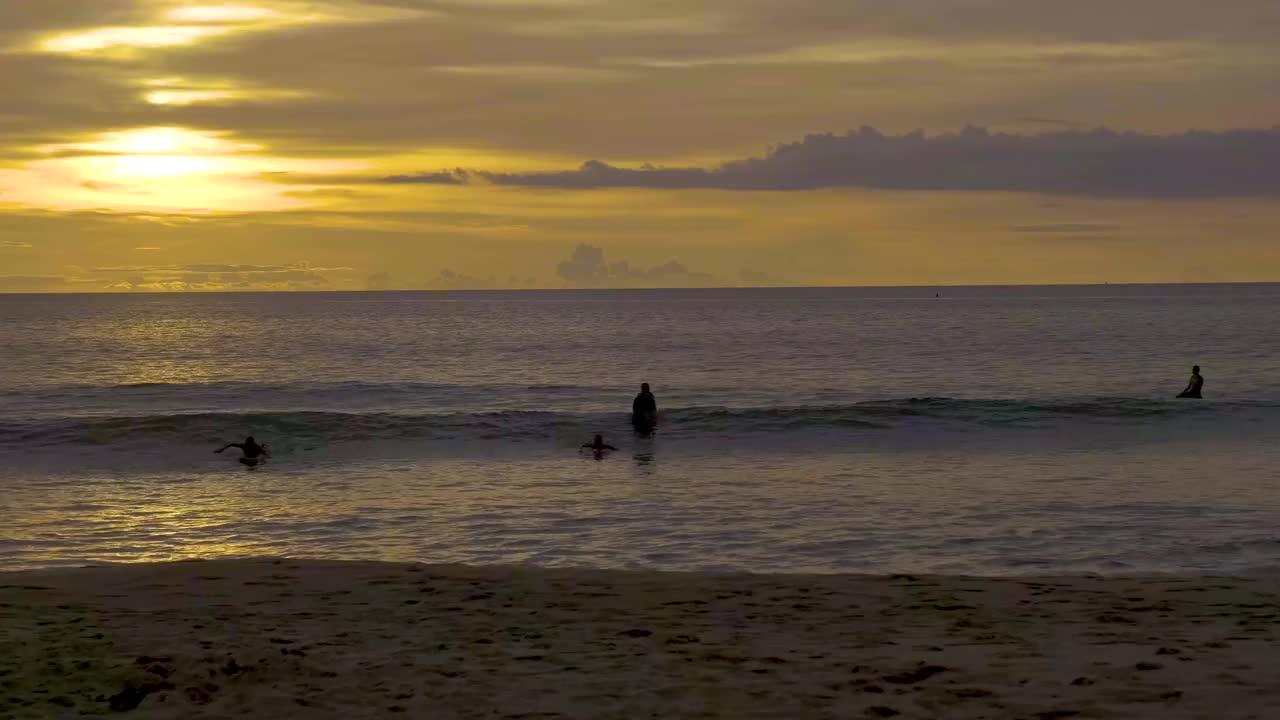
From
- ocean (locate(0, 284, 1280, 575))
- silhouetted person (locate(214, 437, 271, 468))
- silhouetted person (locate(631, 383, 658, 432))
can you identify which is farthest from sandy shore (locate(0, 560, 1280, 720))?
silhouetted person (locate(631, 383, 658, 432))

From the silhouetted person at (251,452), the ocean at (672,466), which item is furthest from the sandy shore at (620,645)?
the silhouetted person at (251,452)

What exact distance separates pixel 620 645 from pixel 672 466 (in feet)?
56.0

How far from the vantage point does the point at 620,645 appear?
1167 centimetres

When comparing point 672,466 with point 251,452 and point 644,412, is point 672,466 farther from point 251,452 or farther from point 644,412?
point 251,452

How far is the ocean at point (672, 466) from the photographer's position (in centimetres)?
1792

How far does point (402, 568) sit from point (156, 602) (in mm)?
3051

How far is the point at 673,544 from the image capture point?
18.0 m

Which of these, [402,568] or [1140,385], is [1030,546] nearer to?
[402,568]

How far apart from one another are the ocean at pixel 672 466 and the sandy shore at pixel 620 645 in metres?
2.09

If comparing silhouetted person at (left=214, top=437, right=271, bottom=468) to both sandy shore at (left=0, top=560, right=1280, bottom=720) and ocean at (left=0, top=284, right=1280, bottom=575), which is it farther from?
sandy shore at (left=0, top=560, right=1280, bottom=720)

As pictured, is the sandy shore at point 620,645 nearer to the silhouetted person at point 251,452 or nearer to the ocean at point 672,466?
the ocean at point 672,466

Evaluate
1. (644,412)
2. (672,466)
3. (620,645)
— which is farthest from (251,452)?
(620,645)

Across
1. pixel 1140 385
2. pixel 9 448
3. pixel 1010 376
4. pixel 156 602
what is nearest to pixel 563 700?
pixel 156 602

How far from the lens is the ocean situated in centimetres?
1792
